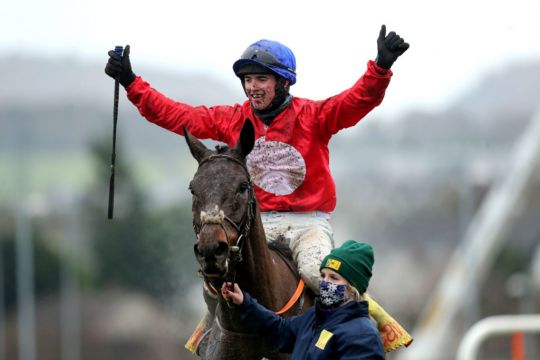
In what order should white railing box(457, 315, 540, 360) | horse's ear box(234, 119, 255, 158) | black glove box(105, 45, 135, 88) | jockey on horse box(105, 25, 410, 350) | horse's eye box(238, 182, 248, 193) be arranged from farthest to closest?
white railing box(457, 315, 540, 360) → black glove box(105, 45, 135, 88) → jockey on horse box(105, 25, 410, 350) → horse's ear box(234, 119, 255, 158) → horse's eye box(238, 182, 248, 193)

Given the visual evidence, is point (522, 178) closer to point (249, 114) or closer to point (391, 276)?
point (391, 276)

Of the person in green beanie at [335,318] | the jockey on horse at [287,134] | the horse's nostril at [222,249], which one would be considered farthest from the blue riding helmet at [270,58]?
the horse's nostril at [222,249]

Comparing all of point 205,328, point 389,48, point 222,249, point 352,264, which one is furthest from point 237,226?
point 389,48

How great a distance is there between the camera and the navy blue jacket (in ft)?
21.4

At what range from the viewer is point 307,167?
792cm

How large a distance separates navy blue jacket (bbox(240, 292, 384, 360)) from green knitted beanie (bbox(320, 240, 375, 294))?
13cm

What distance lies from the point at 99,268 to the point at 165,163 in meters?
3.94

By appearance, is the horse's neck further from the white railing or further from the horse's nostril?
the white railing

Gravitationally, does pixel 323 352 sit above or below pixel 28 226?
above

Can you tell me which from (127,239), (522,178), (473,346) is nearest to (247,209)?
(473,346)

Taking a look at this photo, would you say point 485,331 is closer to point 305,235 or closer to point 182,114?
point 305,235

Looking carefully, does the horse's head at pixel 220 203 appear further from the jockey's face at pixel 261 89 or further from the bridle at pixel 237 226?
the jockey's face at pixel 261 89

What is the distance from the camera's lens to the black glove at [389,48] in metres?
7.41

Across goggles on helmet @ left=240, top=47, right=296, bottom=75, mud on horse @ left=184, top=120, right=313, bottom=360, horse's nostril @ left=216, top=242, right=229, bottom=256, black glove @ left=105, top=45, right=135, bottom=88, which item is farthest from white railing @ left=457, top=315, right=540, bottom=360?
horse's nostril @ left=216, top=242, right=229, bottom=256
